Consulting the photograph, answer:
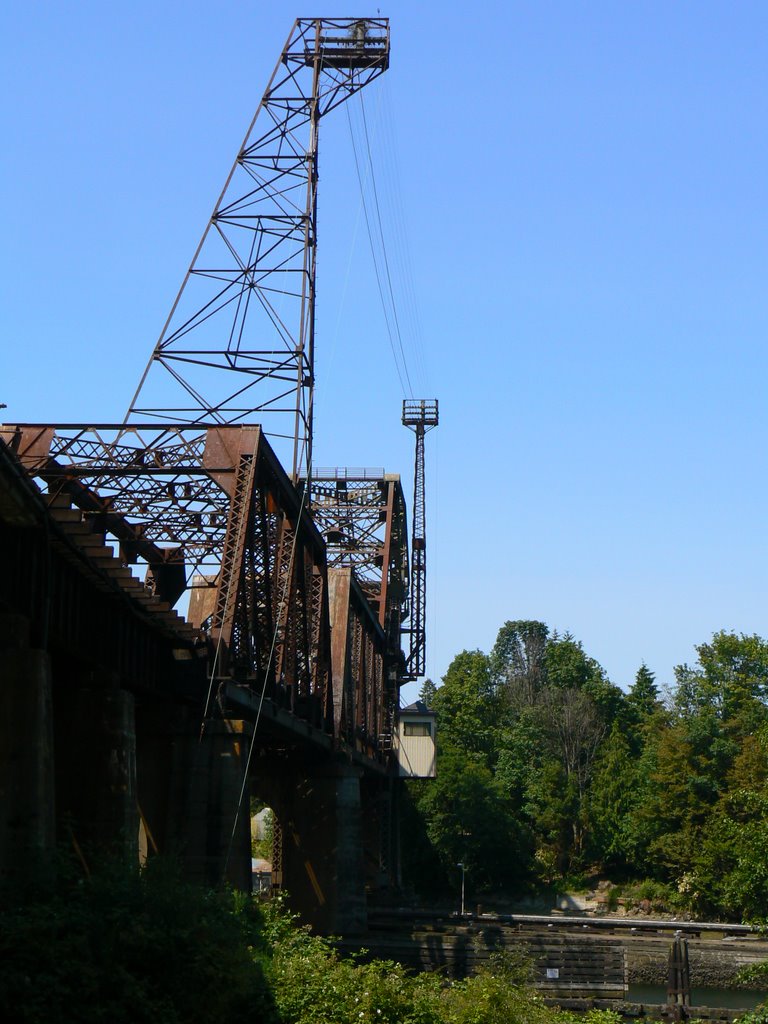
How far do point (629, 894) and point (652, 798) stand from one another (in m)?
6.76

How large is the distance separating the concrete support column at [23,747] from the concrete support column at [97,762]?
4.42m

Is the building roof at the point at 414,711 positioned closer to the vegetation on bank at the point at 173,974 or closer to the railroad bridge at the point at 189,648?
the railroad bridge at the point at 189,648

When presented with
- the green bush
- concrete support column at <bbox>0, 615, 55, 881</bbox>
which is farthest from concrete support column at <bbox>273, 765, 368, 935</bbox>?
the green bush

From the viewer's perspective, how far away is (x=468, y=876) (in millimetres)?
87438

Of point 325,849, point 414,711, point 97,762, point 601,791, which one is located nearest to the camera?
point 97,762

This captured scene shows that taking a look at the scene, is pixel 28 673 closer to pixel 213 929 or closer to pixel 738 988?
pixel 213 929

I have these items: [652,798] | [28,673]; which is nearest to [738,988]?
[652,798]

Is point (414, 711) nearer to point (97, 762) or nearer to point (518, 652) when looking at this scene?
point (97, 762)

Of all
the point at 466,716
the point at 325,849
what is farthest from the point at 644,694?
the point at 325,849

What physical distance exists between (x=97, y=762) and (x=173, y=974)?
10.4m

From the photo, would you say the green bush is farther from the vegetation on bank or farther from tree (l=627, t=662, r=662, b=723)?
tree (l=627, t=662, r=662, b=723)

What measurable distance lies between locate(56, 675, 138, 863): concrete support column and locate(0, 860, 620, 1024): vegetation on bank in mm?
3956

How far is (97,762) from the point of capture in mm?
27047

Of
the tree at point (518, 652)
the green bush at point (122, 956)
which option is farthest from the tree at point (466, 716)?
the green bush at point (122, 956)
